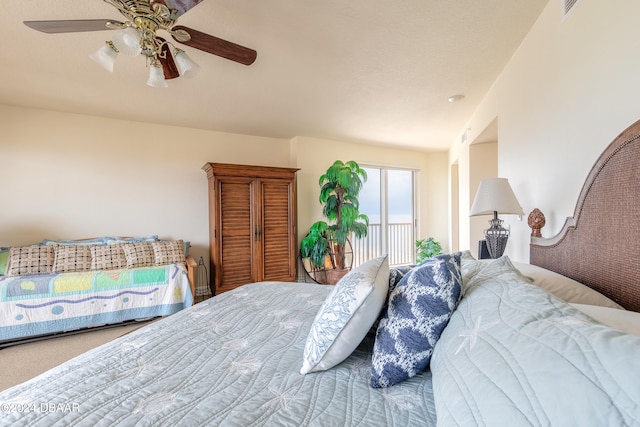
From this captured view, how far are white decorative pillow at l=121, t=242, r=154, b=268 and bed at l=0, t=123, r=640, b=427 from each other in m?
2.34

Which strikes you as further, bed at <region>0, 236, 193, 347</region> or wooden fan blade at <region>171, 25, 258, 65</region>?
bed at <region>0, 236, 193, 347</region>

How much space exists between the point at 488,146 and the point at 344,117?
74.6 inches

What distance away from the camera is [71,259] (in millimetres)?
2863

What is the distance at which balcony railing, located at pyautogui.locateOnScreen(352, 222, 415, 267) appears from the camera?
508 centimetres

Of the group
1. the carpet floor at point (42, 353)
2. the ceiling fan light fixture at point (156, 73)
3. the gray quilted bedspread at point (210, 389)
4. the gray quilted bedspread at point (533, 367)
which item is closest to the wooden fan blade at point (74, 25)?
the ceiling fan light fixture at point (156, 73)

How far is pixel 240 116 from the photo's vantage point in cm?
341

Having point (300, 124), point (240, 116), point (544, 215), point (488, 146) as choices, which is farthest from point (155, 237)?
point (488, 146)

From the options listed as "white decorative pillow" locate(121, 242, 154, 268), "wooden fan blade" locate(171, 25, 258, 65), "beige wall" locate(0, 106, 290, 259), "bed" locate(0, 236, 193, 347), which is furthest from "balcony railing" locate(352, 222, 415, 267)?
"wooden fan blade" locate(171, 25, 258, 65)

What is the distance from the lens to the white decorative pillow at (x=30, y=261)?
8.72 ft

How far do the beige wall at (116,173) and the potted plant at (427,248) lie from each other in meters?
2.05

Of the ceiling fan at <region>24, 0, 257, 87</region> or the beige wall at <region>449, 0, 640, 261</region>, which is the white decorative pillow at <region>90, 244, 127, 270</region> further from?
the beige wall at <region>449, 0, 640, 261</region>

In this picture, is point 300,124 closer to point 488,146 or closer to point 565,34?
point 488,146

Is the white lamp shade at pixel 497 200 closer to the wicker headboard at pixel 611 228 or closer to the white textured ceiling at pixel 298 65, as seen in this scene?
the wicker headboard at pixel 611 228

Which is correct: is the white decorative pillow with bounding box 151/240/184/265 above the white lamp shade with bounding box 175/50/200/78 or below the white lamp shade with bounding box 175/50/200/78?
below
